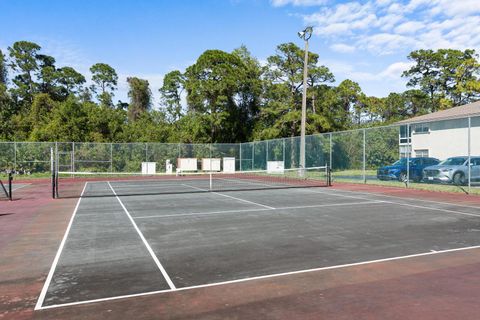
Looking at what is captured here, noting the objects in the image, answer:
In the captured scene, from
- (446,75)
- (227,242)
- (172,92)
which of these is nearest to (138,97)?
(172,92)

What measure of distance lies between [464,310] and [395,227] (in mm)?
5685

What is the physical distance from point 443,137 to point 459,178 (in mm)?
7531

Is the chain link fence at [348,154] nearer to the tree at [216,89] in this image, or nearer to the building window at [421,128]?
the building window at [421,128]

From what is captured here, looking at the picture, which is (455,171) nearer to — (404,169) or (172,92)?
(404,169)

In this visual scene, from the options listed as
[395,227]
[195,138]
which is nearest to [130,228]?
[395,227]

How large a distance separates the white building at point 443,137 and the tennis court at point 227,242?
600 centimetres

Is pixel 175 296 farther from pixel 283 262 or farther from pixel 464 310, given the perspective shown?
pixel 464 310

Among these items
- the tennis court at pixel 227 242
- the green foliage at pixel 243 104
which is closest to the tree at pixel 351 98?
the green foliage at pixel 243 104

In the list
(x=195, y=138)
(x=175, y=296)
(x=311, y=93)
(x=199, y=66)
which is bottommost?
(x=175, y=296)

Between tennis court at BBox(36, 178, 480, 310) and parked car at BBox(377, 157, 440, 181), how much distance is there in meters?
6.69

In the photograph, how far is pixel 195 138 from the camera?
50.2m

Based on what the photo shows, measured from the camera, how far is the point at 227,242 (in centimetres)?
892

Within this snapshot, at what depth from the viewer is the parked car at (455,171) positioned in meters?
18.6

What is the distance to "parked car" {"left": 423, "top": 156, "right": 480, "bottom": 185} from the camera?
1858cm
